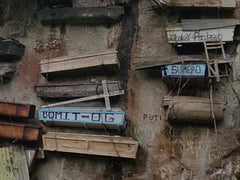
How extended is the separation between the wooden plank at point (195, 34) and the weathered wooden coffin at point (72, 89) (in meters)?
2.09

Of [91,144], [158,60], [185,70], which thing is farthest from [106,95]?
[185,70]

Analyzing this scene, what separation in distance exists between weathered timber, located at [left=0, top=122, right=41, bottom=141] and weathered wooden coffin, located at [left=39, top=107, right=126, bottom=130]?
40cm

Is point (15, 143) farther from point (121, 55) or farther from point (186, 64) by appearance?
point (186, 64)

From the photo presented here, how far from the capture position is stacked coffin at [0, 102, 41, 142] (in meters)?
8.31

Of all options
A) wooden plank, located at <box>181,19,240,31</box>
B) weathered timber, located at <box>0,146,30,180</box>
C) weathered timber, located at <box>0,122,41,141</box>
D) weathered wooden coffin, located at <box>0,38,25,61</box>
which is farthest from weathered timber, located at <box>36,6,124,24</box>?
weathered timber, located at <box>0,146,30,180</box>

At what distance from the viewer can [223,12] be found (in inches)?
324

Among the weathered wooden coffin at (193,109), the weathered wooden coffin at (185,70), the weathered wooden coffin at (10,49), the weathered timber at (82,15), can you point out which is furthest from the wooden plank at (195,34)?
the weathered wooden coffin at (10,49)

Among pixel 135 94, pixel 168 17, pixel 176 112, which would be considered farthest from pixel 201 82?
pixel 168 17

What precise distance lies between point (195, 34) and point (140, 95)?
92.6 inches

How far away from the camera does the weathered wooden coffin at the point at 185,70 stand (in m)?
7.32

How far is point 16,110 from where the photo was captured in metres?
8.51

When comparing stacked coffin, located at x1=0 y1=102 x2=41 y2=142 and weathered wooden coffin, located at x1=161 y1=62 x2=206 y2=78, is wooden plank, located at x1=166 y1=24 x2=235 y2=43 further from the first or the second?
stacked coffin, located at x1=0 y1=102 x2=41 y2=142

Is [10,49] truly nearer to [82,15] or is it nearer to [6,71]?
[6,71]

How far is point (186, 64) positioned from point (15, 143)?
5.55 meters
